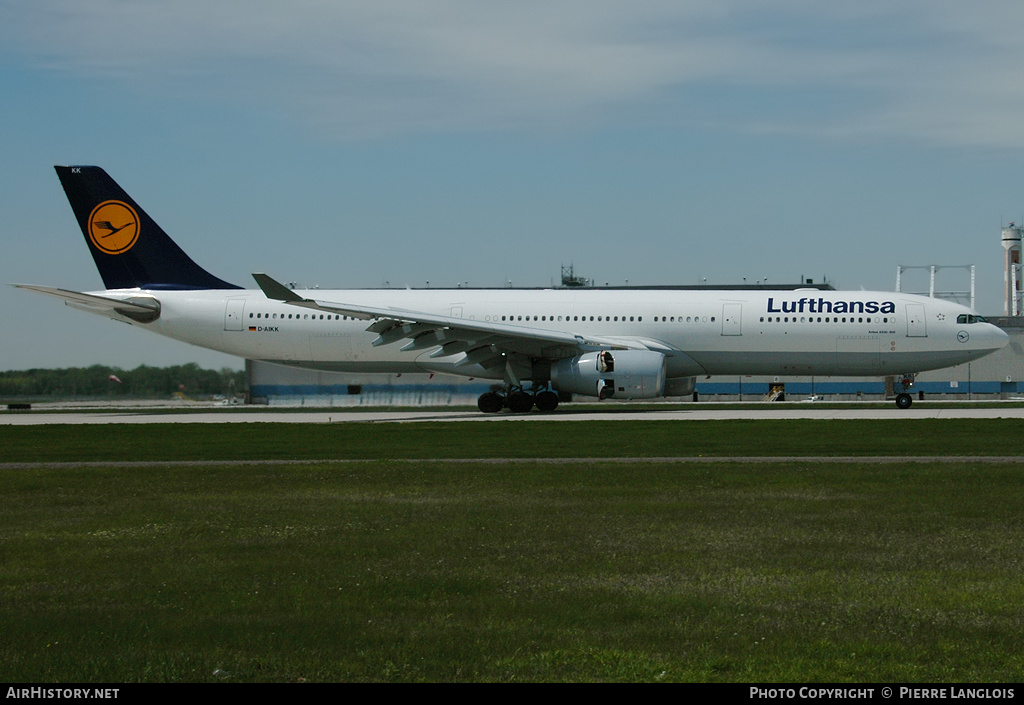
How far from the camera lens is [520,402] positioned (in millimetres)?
36844

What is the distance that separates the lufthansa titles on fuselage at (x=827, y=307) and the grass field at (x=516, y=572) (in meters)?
20.7

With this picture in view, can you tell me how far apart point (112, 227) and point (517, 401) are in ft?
52.5

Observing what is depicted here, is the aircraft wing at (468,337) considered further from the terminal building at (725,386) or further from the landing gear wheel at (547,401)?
the terminal building at (725,386)

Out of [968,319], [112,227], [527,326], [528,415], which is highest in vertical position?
[112,227]

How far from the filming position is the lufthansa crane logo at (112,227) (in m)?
39.5

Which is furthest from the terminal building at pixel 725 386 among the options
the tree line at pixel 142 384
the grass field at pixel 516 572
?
the grass field at pixel 516 572

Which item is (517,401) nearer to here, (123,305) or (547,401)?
(547,401)

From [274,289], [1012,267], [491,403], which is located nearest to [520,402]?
[491,403]

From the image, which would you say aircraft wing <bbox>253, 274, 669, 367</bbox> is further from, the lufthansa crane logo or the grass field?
the grass field

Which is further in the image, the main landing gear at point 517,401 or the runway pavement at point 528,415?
the main landing gear at point 517,401

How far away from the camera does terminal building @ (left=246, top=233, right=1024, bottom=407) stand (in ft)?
156
